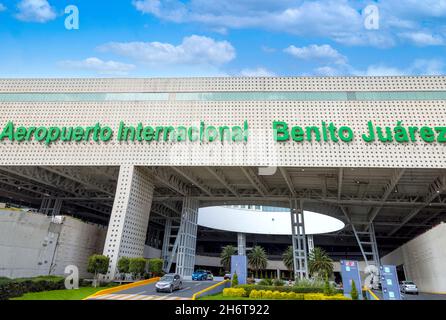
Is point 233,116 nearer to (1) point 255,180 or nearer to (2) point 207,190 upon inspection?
(1) point 255,180

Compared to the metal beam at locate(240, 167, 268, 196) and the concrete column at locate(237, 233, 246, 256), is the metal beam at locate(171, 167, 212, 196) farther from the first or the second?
the concrete column at locate(237, 233, 246, 256)

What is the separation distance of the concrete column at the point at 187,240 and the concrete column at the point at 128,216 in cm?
746

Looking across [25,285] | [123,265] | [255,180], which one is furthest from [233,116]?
[25,285]

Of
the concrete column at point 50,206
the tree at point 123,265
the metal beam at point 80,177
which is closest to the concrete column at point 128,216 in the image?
the tree at point 123,265

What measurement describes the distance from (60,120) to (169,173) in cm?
1279

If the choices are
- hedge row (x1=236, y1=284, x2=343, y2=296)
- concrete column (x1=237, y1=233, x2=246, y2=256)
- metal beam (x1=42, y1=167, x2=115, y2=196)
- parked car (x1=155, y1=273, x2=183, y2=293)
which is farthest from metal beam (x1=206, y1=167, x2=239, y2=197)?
concrete column (x1=237, y1=233, x2=246, y2=256)

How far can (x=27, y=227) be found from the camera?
2378 cm

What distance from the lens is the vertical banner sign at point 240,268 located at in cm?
2255

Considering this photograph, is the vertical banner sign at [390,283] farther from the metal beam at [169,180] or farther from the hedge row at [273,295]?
the metal beam at [169,180]

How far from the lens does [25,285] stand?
1842cm

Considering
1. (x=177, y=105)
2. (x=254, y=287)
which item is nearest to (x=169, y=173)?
(x=177, y=105)

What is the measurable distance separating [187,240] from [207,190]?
6872 mm

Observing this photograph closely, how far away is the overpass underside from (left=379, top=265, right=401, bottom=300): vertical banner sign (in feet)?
38.5

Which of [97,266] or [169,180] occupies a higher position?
[169,180]
